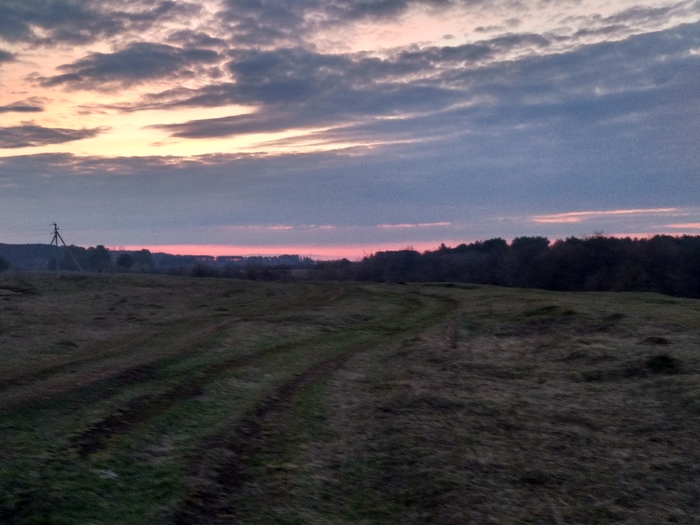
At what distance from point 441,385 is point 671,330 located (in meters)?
7.93

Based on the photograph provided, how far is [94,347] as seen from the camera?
1436 cm

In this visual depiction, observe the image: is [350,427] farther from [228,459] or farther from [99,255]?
[99,255]

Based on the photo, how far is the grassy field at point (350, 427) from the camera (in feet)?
18.2

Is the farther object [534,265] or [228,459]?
[534,265]

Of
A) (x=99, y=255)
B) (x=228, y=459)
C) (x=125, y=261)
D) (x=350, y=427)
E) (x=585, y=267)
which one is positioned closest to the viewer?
(x=228, y=459)

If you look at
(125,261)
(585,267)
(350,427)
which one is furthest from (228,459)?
(125,261)

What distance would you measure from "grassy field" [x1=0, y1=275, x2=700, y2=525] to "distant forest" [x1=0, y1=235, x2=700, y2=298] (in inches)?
1564

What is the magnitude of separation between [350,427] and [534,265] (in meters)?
58.8

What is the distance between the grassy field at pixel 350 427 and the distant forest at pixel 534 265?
1564 inches

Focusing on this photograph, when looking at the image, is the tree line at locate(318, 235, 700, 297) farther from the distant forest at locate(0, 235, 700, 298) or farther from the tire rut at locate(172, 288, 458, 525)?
the tire rut at locate(172, 288, 458, 525)

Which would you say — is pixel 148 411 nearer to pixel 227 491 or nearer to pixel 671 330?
pixel 227 491

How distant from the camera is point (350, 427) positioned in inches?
323

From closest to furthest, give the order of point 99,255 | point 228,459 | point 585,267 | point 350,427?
point 228,459, point 350,427, point 585,267, point 99,255

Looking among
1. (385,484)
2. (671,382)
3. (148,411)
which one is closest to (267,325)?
(148,411)
